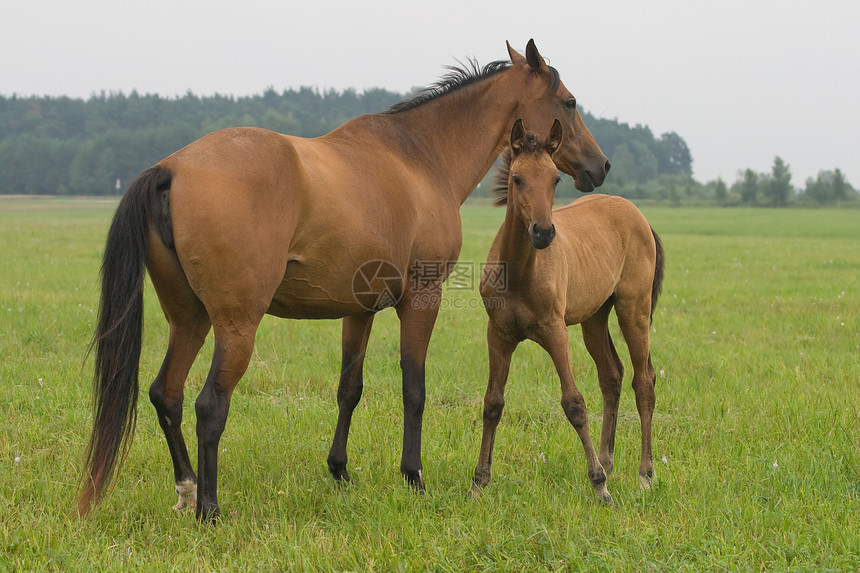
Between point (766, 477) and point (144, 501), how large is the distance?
11.7 feet

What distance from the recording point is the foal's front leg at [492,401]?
407 centimetres

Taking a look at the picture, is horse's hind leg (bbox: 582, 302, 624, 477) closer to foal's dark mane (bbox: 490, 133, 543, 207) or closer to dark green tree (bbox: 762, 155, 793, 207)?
foal's dark mane (bbox: 490, 133, 543, 207)

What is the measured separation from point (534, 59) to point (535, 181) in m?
1.13

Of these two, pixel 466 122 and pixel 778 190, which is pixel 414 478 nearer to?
pixel 466 122

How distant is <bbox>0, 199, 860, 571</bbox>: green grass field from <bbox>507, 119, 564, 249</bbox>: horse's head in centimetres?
150

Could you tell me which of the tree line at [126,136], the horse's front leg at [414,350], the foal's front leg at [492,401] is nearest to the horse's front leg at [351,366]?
the horse's front leg at [414,350]

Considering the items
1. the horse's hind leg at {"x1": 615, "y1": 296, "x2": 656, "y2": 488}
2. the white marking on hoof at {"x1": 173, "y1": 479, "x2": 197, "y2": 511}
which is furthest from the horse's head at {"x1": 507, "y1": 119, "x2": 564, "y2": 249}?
the white marking on hoof at {"x1": 173, "y1": 479, "x2": 197, "y2": 511}

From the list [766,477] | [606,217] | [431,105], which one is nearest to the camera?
[766,477]

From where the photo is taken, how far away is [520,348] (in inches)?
294

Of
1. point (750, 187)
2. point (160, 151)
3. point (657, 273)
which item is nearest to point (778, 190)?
point (750, 187)

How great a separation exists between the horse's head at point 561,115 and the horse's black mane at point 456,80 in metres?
0.15

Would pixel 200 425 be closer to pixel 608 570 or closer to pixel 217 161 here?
pixel 217 161

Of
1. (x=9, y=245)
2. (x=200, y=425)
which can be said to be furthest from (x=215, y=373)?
(x=9, y=245)

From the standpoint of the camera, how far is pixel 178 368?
3.66 m
